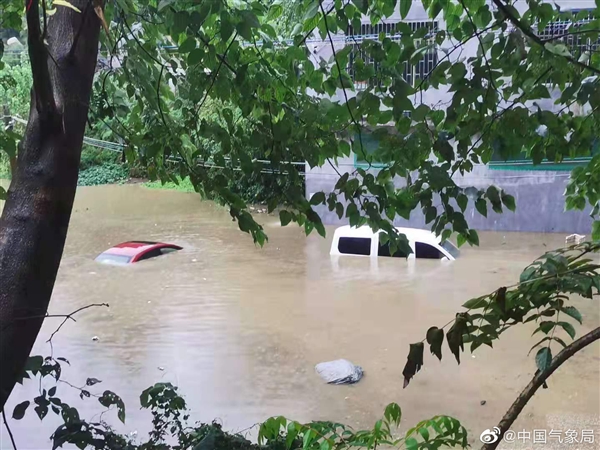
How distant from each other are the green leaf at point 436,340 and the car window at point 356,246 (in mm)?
9915

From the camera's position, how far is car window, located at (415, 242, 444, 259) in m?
10.6

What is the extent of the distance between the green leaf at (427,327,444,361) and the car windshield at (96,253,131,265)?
421 inches

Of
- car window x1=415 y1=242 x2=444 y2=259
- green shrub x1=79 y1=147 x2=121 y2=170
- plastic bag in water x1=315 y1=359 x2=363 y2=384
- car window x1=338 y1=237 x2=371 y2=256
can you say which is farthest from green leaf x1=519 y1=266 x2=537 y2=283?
green shrub x1=79 y1=147 x2=121 y2=170

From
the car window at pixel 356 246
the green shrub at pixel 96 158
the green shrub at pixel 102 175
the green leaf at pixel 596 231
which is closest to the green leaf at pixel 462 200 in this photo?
the green leaf at pixel 596 231

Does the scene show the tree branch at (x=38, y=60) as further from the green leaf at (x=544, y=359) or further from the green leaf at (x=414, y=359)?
the green leaf at (x=544, y=359)

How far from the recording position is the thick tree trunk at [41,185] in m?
0.93

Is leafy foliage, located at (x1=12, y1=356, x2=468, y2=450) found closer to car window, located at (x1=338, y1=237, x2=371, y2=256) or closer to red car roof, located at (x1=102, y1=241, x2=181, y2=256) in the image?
car window, located at (x1=338, y1=237, x2=371, y2=256)

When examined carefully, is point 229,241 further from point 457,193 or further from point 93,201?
point 457,193

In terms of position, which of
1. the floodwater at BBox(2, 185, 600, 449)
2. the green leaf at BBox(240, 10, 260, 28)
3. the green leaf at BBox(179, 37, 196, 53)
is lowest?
the floodwater at BBox(2, 185, 600, 449)

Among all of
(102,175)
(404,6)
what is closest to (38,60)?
(404,6)

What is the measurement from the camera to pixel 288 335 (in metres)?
7.98

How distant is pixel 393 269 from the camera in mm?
10453

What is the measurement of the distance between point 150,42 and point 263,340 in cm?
601

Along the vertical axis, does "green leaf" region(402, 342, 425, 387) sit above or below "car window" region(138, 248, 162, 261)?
above
